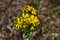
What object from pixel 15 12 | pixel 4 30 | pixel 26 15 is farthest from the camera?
pixel 15 12

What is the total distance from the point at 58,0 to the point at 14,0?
72 centimetres

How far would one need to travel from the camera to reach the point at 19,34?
306 centimetres

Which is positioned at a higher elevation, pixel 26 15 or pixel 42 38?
pixel 26 15

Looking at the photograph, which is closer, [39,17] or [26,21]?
[26,21]

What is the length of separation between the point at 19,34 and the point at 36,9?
0.53 m

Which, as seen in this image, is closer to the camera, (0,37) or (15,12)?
(0,37)

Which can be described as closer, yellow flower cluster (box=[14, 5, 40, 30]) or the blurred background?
yellow flower cluster (box=[14, 5, 40, 30])

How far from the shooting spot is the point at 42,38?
3.04 m

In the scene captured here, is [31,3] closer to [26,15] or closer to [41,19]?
[41,19]

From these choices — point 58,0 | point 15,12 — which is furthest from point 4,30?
point 58,0

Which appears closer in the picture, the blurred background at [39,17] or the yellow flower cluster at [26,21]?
the yellow flower cluster at [26,21]

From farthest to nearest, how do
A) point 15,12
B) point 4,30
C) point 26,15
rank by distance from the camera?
point 15,12
point 4,30
point 26,15

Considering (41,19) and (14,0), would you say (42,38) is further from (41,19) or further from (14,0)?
(14,0)

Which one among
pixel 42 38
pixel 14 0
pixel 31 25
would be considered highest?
pixel 14 0
